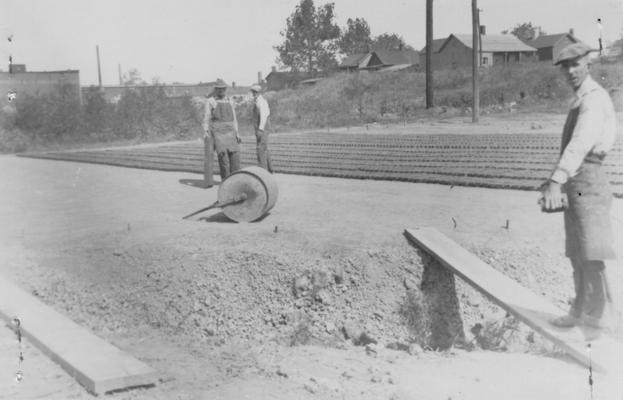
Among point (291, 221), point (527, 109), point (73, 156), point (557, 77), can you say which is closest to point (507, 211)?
point (291, 221)

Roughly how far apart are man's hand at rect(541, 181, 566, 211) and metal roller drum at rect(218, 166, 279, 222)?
14.5 ft

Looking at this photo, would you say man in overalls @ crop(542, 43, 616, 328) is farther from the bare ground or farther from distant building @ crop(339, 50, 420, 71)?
distant building @ crop(339, 50, 420, 71)

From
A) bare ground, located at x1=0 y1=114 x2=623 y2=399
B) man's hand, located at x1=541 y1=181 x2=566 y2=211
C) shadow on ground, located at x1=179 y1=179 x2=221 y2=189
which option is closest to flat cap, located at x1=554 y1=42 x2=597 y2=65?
man's hand, located at x1=541 y1=181 x2=566 y2=211

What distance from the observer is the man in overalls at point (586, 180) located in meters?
4.68

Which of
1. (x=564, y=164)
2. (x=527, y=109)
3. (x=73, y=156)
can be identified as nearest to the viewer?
(x=564, y=164)

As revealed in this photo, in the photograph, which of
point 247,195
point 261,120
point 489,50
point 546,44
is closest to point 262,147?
point 261,120

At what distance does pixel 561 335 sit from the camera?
504cm

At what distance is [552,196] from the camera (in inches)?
186

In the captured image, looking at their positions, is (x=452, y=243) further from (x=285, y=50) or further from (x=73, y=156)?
(x=285, y=50)

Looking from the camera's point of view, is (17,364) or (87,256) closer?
(17,364)

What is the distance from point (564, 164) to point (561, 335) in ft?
4.20

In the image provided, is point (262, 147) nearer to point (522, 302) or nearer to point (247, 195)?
point (247, 195)

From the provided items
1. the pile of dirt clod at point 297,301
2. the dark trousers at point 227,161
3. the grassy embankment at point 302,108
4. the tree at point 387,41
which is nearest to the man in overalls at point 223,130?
the dark trousers at point 227,161

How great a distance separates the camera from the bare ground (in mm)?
4809
